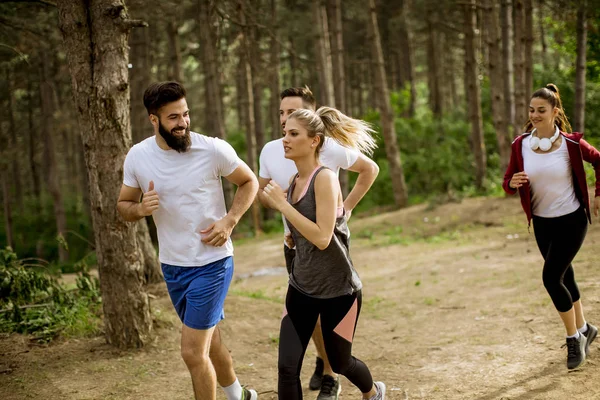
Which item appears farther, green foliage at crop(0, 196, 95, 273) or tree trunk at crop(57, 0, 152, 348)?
green foliage at crop(0, 196, 95, 273)

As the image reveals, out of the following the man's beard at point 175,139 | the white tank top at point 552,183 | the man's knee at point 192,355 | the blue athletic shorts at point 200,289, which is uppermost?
the man's beard at point 175,139

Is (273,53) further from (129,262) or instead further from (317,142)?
(317,142)

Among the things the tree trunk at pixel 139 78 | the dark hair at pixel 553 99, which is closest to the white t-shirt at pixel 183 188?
the dark hair at pixel 553 99

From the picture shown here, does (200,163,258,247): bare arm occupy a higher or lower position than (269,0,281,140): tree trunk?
lower

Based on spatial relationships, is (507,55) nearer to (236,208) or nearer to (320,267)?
(236,208)

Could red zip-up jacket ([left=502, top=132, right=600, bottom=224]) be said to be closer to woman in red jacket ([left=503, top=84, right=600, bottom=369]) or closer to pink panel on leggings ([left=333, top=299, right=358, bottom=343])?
woman in red jacket ([left=503, top=84, right=600, bottom=369])

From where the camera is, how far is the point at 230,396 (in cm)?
466

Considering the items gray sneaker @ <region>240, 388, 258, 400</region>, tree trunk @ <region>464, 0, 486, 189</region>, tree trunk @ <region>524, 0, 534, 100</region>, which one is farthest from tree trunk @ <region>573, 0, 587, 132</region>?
gray sneaker @ <region>240, 388, 258, 400</region>

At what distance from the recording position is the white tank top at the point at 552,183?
5.18 metres

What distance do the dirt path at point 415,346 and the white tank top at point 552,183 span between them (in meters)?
1.33

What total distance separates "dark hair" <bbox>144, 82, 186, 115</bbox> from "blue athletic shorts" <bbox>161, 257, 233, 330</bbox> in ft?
3.54

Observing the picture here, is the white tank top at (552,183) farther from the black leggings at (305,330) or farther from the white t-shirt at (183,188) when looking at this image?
the white t-shirt at (183,188)

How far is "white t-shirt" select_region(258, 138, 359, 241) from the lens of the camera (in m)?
4.83

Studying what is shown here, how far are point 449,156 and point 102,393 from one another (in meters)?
19.2
